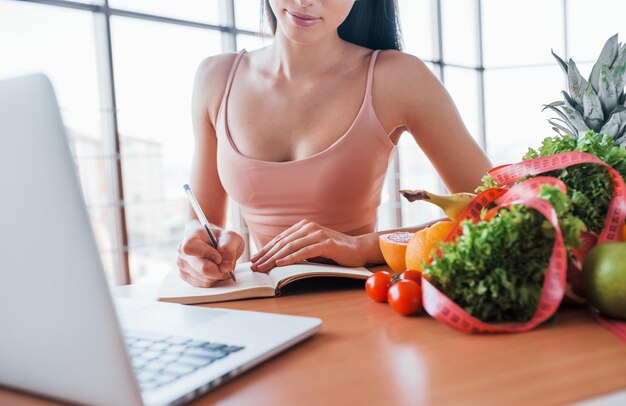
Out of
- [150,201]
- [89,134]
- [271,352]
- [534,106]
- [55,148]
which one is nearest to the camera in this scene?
[55,148]

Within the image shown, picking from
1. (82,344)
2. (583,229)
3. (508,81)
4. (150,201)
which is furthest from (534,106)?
(82,344)

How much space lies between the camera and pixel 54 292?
53 centimetres

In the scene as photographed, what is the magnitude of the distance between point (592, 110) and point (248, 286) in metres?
1.63

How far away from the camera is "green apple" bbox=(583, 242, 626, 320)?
0.76 meters

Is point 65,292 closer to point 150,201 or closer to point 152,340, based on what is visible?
point 152,340

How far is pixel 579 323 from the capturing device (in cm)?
81

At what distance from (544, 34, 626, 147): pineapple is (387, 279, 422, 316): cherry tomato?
149cm

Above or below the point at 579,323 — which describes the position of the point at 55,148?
above

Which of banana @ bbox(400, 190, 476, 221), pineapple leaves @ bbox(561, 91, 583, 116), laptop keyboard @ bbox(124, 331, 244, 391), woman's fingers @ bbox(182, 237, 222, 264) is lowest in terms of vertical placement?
laptop keyboard @ bbox(124, 331, 244, 391)

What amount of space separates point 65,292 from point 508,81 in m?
8.25

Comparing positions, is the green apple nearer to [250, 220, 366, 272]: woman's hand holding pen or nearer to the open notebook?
the open notebook

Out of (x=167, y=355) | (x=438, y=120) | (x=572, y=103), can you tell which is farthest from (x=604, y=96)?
(x=167, y=355)

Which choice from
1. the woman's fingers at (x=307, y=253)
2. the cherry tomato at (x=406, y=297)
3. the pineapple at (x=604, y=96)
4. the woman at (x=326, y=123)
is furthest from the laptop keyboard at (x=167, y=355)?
the pineapple at (x=604, y=96)

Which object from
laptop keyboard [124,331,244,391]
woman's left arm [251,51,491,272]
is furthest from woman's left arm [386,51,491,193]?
laptop keyboard [124,331,244,391]
